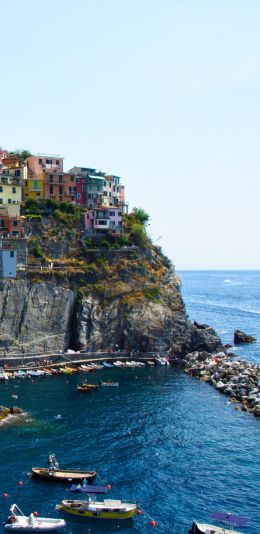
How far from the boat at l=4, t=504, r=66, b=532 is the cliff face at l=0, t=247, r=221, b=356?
5479cm

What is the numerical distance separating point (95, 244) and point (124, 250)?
6.82 metres

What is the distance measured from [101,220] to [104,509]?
80496mm

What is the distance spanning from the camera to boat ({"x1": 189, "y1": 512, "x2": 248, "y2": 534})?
44.4 meters

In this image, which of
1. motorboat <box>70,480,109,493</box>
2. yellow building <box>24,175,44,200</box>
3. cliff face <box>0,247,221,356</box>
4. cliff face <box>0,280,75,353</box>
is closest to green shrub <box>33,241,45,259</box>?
cliff face <box>0,247,221,356</box>

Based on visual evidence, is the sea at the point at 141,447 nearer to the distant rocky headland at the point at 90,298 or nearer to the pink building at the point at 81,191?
the distant rocky headland at the point at 90,298

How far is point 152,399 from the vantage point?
271ft

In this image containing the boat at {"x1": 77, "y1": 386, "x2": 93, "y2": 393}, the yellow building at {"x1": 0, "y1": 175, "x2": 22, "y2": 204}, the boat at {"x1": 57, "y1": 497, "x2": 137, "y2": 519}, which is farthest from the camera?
the yellow building at {"x1": 0, "y1": 175, "x2": 22, "y2": 204}

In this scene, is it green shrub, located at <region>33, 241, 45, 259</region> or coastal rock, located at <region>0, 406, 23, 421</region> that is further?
green shrub, located at <region>33, 241, 45, 259</region>

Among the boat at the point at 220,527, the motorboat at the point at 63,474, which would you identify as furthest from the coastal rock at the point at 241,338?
the boat at the point at 220,527

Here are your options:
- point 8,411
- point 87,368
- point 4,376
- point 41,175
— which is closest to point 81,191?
point 41,175

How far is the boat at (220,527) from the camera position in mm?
44406

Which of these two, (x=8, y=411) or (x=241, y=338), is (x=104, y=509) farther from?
(x=241, y=338)

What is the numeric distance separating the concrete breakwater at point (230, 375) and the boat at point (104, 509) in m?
33.3

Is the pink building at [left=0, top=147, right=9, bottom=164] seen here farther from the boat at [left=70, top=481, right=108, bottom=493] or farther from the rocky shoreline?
the boat at [left=70, top=481, right=108, bottom=493]
